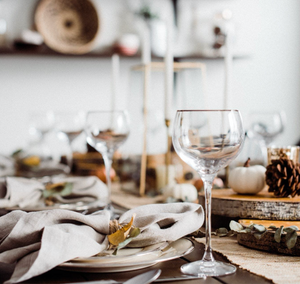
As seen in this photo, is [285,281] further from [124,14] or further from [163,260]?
[124,14]

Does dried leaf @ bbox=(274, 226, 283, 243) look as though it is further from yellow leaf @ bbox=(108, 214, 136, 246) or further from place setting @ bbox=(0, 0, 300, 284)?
yellow leaf @ bbox=(108, 214, 136, 246)

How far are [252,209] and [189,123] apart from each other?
26 centimetres

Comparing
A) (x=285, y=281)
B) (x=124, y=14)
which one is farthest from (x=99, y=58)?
(x=285, y=281)

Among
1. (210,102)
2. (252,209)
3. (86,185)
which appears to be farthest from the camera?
(210,102)

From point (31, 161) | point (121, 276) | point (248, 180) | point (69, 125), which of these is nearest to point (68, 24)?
point (31, 161)

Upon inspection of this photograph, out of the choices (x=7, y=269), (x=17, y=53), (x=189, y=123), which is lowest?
(x=7, y=269)

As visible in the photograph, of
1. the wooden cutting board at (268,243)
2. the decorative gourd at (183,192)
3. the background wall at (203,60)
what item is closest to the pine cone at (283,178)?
the wooden cutting board at (268,243)

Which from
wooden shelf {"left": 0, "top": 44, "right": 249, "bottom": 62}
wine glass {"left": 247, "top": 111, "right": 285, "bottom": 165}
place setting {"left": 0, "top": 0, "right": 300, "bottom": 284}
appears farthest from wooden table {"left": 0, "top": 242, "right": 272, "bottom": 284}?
wooden shelf {"left": 0, "top": 44, "right": 249, "bottom": 62}

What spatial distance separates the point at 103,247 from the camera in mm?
573

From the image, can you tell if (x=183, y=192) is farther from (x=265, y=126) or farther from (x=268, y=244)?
(x=265, y=126)

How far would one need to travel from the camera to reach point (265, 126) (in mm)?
1464

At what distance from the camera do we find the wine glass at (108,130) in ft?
2.97

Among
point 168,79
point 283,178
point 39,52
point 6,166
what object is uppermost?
point 39,52

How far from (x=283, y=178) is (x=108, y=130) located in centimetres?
35
